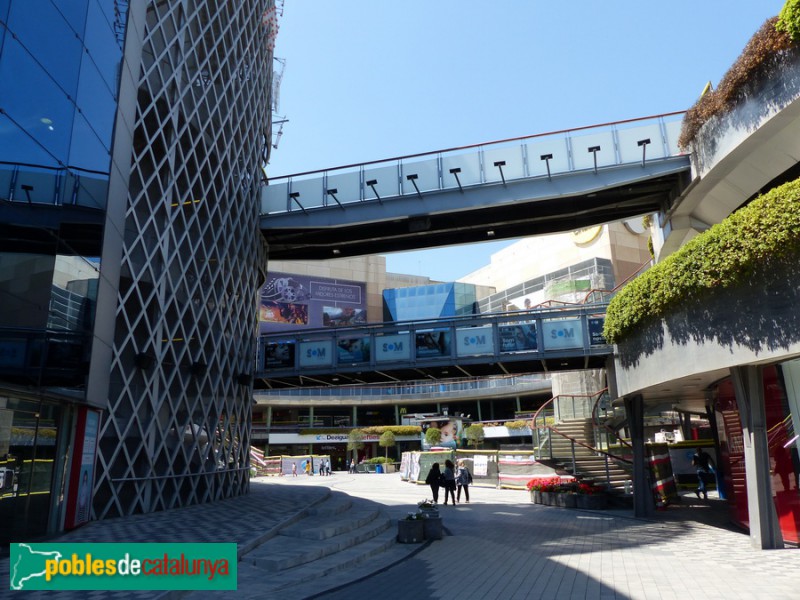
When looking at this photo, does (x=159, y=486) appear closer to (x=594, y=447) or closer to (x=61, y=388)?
(x=61, y=388)

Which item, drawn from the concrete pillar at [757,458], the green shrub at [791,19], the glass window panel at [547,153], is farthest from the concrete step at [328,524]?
the green shrub at [791,19]

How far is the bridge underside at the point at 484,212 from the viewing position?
2055 cm

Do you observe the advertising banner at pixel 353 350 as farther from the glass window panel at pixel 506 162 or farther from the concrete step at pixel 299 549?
the concrete step at pixel 299 549

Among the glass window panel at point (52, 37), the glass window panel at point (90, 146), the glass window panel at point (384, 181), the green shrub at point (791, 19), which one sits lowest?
the glass window panel at point (90, 146)

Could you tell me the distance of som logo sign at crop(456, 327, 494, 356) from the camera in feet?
69.9

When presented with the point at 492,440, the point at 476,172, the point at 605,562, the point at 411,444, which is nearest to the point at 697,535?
the point at 605,562

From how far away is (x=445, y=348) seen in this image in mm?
21781

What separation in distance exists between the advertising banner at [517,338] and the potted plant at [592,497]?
191 inches

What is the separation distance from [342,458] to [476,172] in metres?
52.1

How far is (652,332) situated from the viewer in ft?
48.2

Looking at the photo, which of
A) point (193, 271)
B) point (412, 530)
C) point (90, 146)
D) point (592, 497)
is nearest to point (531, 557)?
point (412, 530)

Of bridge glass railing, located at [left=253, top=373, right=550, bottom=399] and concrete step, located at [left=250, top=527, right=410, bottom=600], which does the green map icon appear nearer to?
concrete step, located at [left=250, top=527, right=410, bottom=600]

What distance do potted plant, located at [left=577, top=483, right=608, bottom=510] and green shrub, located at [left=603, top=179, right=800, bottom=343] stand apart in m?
7.15

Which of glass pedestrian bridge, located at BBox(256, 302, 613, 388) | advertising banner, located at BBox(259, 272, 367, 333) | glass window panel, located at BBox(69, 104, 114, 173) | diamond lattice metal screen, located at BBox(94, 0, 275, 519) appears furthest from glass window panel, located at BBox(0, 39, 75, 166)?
advertising banner, located at BBox(259, 272, 367, 333)
